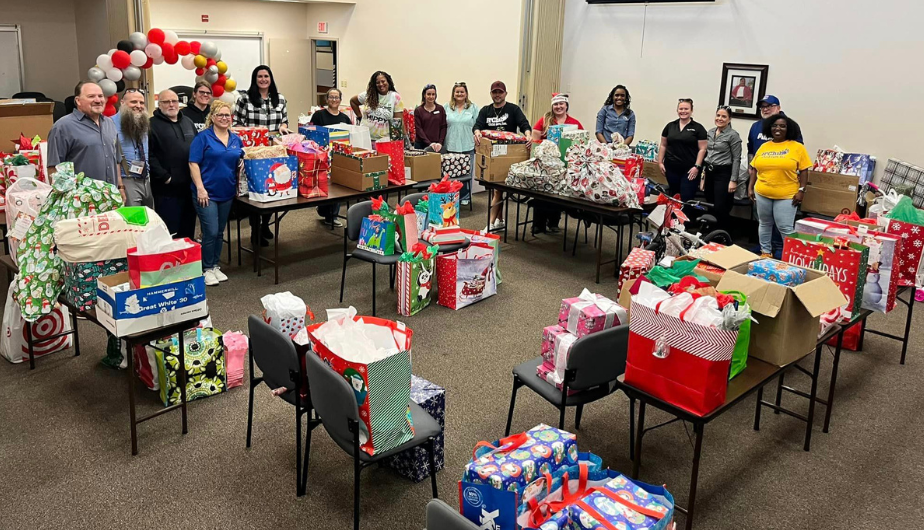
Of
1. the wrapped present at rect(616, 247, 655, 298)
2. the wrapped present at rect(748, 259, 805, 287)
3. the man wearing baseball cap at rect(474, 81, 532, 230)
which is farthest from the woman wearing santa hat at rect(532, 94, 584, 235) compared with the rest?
Result: the wrapped present at rect(748, 259, 805, 287)

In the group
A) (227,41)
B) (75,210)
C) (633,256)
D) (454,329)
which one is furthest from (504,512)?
(227,41)

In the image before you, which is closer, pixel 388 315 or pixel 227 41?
pixel 388 315

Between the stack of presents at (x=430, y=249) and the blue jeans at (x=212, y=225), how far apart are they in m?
1.20

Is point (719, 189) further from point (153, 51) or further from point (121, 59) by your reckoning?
point (121, 59)

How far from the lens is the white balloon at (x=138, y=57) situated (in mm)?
7500

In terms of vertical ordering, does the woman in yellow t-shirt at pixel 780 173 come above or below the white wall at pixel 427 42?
below

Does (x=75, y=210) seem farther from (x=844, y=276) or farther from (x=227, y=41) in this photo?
(x=227, y=41)

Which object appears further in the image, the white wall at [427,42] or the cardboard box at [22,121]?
the white wall at [427,42]

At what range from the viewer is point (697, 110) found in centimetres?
864

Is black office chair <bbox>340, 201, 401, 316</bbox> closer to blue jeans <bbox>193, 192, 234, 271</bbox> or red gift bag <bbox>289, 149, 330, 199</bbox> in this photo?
red gift bag <bbox>289, 149, 330, 199</bbox>

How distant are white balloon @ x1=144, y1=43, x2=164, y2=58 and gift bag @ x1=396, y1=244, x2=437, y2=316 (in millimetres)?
4207

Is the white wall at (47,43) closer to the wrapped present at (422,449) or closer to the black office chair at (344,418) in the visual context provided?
the wrapped present at (422,449)

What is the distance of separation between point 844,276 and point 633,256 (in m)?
1.82

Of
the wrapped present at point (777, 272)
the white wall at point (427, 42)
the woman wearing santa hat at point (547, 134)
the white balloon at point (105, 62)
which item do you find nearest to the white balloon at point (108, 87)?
the white balloon at point (105, 62)
